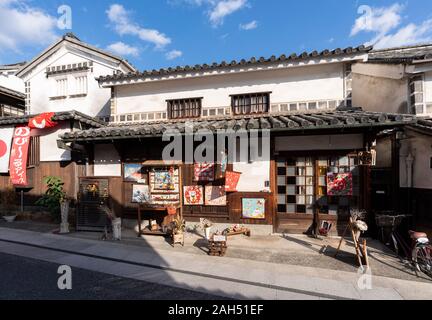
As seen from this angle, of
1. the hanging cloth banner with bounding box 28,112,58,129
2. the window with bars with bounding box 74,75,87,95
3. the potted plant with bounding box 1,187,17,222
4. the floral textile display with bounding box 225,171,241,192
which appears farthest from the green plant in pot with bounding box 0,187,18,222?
the floral textile display with bounding box 225,171,241,192

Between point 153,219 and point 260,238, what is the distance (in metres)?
4.61

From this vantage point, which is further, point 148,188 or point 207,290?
point 148,188

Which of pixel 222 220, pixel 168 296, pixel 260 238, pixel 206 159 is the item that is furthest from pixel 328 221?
pixel 168 296

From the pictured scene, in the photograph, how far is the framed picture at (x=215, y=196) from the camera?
375 inches

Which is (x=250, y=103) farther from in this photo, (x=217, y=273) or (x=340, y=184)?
(x=217, y=273)

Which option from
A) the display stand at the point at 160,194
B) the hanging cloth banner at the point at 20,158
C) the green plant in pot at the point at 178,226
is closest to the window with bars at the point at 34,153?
the hanging cloth banner at the point at 20,158

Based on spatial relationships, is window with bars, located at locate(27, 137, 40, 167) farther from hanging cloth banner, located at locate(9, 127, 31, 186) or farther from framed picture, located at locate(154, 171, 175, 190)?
framed picture, located at locate(154, 171, 175, 190)

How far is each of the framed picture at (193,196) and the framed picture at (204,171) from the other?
43 centimetres

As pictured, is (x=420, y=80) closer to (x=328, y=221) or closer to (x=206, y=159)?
(x=328, y=221)

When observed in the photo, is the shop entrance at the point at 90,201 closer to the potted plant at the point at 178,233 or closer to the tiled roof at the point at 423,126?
the potted plant at the point at 178,233

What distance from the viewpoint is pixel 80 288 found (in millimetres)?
5379

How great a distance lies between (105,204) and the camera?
1017 centimetres

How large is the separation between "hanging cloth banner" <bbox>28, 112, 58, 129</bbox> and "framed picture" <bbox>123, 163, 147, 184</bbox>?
175 inches

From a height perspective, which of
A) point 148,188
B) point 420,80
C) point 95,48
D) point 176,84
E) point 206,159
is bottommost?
point 148,188
